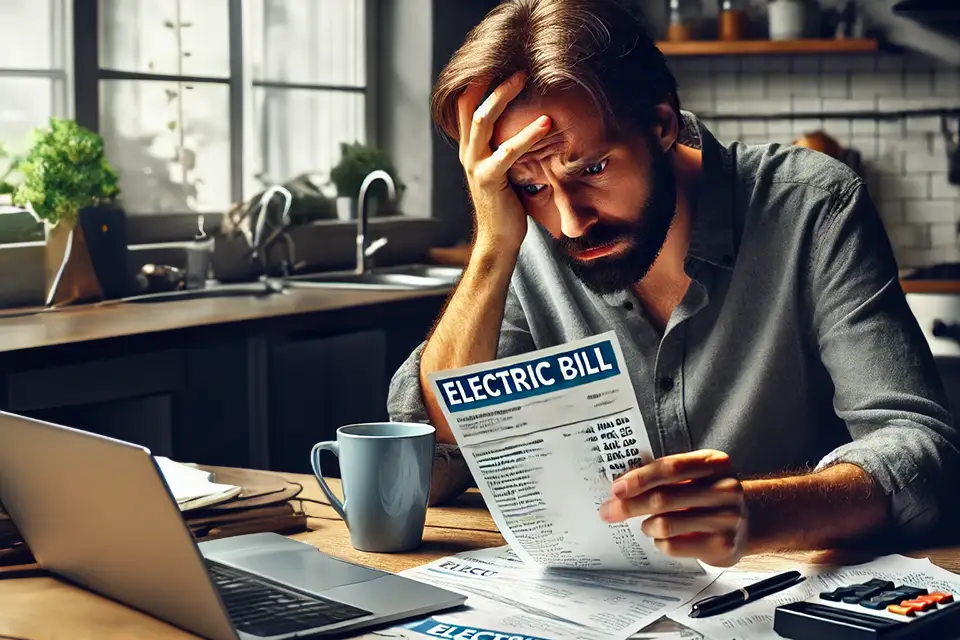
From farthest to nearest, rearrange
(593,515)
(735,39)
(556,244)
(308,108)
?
(735,39) → (308,108) → (556,244) → (593,515)

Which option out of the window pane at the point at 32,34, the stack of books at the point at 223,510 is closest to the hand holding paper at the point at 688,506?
the stack of books at the point at 223,510

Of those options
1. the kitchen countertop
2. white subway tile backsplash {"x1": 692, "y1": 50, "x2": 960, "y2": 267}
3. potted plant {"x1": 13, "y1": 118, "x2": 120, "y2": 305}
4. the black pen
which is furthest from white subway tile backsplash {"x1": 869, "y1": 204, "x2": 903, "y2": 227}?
the black pen

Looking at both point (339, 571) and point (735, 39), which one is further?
point (735, 39)

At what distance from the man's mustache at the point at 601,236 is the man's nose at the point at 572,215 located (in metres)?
0.02

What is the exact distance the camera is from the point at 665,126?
1767 mm

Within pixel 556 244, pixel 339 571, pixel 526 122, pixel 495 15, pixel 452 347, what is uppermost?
pixel 495 15

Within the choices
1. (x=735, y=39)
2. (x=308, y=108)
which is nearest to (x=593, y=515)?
(x=308, y=108)

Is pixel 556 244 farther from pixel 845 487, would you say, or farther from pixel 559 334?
pixel 845 487

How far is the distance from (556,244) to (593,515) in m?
0.81

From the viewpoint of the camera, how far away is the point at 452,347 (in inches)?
69.1

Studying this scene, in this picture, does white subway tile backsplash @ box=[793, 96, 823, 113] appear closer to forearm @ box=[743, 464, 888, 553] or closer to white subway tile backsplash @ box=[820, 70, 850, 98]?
white subway tile backsplash @ box=[820, 70, 850, 98]

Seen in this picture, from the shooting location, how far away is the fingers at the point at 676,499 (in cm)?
109

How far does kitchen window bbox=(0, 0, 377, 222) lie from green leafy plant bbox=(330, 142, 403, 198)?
0.31ft

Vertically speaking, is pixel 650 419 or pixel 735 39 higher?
pixel 735 39
